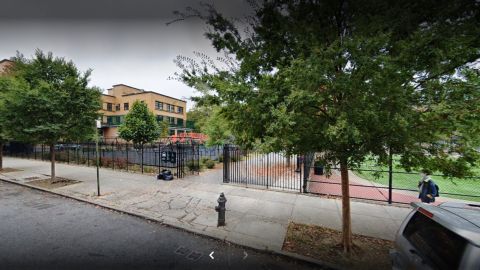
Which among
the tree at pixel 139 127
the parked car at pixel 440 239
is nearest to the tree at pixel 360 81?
the parked car at pixel 440 239

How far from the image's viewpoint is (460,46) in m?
2.75

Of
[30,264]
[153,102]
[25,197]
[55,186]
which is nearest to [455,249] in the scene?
[30,264]

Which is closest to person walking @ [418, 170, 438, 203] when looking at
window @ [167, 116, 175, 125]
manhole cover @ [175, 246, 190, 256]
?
manhole cover @ [175, 246, 190, 256]

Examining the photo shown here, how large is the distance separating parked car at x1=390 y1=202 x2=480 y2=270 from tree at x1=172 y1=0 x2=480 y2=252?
3.43 feet

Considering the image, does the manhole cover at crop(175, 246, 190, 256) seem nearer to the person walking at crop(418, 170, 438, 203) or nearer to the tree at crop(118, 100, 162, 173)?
the person walking at crop(418, 170, 438, 203)

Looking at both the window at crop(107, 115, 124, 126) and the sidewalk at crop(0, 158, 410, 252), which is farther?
the window at crop(107, 115, 124, 126)

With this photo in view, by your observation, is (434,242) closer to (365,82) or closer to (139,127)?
(365,82)

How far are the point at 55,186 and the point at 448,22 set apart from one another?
13384 millimetres

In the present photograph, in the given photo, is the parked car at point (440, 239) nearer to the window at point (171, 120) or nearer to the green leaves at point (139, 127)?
the green leaves at point (139, 127)

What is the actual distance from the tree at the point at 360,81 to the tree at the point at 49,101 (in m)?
8.93

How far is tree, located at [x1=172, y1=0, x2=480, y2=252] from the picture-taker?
2.91 metres

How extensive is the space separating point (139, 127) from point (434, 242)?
101 feet

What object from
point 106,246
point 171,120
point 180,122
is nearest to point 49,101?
point 106,246

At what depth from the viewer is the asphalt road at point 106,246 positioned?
4020 millimetres
